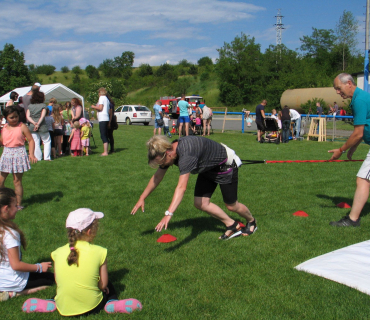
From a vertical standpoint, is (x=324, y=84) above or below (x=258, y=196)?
above

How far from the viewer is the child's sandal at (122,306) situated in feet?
10.5

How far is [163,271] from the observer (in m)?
3.99

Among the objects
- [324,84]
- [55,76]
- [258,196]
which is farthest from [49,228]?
[55,76]

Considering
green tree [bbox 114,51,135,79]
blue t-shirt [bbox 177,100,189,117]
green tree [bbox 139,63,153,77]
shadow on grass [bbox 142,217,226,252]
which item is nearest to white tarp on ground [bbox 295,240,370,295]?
shadow on grass [bbox 142,217,226,252]

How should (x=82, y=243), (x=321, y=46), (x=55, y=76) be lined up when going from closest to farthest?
(x=82, y=243), (x=321, y=46), (x=55, y=76)

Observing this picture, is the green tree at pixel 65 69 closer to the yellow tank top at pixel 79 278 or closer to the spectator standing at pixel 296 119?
the spectator standing at pixel 296 119

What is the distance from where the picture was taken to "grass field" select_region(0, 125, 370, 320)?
3.28 metres

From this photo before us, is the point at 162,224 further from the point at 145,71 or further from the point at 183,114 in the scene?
the point at 145,71

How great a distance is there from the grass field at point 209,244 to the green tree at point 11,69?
6042 cm

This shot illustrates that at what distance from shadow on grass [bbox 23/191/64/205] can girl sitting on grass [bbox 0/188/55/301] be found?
351 cm

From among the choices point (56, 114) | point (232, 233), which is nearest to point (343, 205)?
point (232, 233)

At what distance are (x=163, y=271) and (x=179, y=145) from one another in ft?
4.57

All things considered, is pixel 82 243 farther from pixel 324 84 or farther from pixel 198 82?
pixel 198 82

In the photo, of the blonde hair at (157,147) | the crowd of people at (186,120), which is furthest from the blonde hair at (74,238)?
the crowd of people at (186,120)
